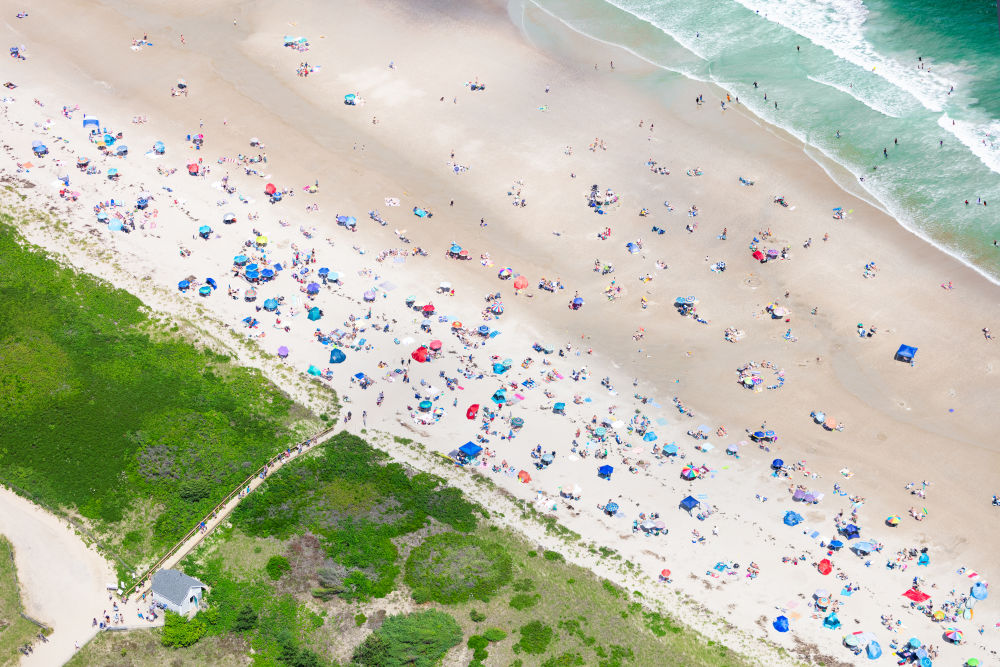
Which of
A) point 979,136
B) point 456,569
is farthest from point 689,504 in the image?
point 979,136

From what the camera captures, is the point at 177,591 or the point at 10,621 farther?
the point at 10,621

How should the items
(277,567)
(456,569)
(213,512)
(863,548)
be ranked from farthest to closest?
(213,512), (863,548), (456,569), (277,567)

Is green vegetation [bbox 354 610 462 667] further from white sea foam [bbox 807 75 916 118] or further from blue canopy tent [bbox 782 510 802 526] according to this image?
white sea foam [bbox 807 75 916 118]

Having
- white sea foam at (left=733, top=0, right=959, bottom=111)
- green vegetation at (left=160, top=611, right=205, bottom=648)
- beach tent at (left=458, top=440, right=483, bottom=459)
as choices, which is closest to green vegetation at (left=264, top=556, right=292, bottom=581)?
green vegetation at (left=160, top=611, right=205, bottom=648)

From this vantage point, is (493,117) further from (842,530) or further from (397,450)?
(842,530)

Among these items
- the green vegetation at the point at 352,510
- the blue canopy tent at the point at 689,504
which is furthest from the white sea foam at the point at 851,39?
the green vegetation at the point at 352,510

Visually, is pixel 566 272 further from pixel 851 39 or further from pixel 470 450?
pixel 851 39

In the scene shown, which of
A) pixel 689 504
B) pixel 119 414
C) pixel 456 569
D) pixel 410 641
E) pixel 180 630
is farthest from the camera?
pixel 119 414

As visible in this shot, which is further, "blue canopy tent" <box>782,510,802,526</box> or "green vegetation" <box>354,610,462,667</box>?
"blue canopy tent" <box>782,510,802,526</box>
